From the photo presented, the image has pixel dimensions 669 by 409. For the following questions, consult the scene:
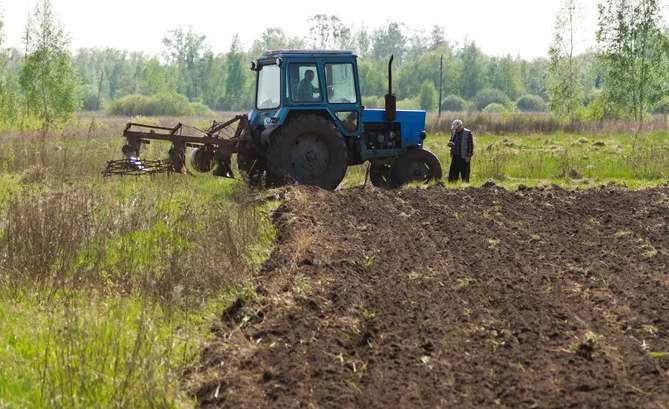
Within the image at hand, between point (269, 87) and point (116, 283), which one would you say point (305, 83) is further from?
point (116, 283)

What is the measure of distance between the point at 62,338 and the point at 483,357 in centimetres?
287

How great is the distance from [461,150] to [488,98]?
86.9 meters

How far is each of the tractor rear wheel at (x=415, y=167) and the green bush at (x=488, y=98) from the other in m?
85.9

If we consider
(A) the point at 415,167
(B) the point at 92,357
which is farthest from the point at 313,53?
(B) the point at 92,357

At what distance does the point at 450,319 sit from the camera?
750 centimetres

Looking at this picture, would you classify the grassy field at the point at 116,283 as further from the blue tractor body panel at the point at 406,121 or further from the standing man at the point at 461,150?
the standing man at the point at 461,150

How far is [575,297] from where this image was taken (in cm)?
830

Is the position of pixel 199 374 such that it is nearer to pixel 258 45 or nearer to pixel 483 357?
pixel 483 357

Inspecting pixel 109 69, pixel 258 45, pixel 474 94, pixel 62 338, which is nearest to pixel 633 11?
pixel 62 338

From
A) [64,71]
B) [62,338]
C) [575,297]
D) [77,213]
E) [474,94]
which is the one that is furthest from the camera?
[474,94]

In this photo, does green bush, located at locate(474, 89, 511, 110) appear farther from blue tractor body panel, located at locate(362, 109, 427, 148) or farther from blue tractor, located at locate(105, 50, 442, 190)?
blue tractor, located at locate(105, 50, 442, 190)

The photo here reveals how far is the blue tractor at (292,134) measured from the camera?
16.1 metres

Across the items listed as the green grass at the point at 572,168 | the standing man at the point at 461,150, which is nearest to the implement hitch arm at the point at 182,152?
the standing man at the point at 461,150

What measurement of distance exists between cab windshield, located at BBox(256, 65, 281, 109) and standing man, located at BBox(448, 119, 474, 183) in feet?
11.8
